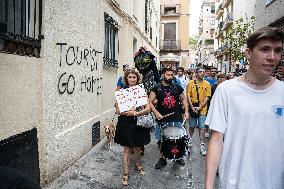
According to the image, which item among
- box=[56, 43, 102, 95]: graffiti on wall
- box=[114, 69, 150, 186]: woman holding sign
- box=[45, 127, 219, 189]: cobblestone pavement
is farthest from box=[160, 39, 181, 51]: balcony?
box=[114, 69, 150, 186]: woman holding sign

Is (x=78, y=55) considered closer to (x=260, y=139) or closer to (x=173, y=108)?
(x=173, y=108)

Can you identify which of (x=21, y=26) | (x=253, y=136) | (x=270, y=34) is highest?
(x=21, y=26)

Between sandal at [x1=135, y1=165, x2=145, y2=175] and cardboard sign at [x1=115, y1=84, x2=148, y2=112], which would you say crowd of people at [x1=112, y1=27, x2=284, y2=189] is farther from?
sandal at [x1=135, y1=165, x2=145, y2=175]

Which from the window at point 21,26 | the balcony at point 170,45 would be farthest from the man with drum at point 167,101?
the balcony at point 170,45

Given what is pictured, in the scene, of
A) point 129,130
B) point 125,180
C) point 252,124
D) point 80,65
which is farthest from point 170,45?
point 252,124

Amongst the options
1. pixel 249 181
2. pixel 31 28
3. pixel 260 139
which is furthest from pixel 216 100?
pixel 31 28

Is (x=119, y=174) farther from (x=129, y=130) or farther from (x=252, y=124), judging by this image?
(x=252, y=124)

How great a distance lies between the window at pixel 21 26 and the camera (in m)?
3.82

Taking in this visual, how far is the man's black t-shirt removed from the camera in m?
6.26

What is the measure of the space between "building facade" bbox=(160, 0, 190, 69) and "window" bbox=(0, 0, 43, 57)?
35.2m

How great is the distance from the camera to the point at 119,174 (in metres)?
5.81

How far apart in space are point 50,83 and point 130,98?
4.14 feet

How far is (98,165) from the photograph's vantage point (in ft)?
20.4

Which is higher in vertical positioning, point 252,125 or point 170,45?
point 170,45
